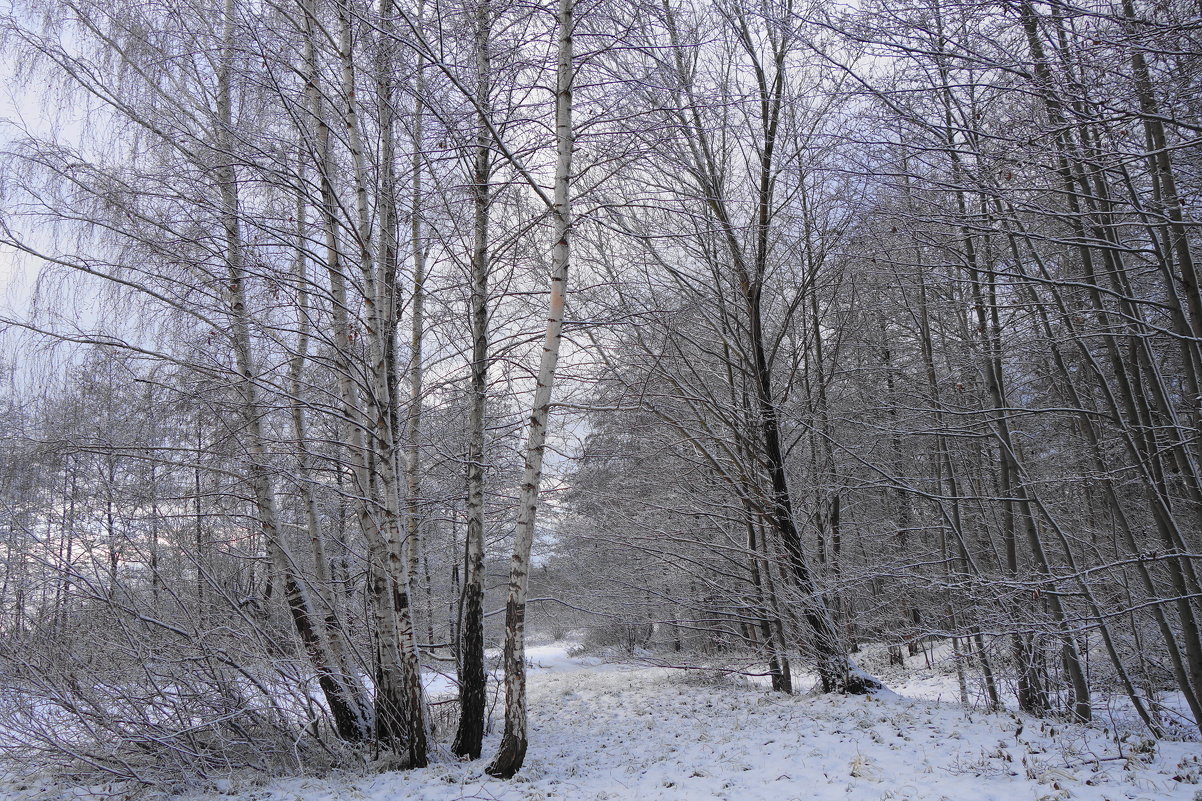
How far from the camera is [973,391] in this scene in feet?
25.2

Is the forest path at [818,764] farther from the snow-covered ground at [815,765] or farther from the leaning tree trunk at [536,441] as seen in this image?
the leaning tree trunk at [536,441]

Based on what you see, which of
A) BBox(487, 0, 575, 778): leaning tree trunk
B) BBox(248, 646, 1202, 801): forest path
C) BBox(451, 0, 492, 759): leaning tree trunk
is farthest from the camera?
BBox(451, 0, 492, 759): leaning tree trunk

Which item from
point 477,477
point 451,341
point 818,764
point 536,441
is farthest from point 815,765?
point 451,341

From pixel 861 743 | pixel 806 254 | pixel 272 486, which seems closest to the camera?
pixel 861 743

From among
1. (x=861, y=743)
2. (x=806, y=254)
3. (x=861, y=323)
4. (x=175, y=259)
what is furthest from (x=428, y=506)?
(x=861, y=323)

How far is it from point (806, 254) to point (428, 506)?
230 inches

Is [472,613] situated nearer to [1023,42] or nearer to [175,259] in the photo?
[175,259]

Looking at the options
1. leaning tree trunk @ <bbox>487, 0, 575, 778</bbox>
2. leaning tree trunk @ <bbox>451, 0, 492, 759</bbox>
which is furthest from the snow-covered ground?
leaning tree trunk @ <bbox>451, 0, 492, 759</bbox>

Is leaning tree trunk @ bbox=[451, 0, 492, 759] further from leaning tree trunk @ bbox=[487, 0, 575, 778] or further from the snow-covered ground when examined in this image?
leaning tree trunk @ bbox=[487, 0, 575, 778]

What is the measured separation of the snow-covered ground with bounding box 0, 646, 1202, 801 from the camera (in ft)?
13.4

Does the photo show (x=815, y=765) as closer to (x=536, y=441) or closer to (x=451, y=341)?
(x=536, y=441)

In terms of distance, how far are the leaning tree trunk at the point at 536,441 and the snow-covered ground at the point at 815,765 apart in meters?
0.29

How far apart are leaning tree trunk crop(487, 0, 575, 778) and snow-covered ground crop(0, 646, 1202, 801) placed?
0.96ft

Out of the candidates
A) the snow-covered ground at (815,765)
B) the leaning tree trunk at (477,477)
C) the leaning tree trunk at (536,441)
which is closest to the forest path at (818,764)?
the snow-covered ground at (815,765)
